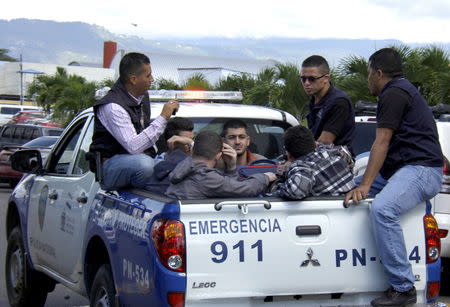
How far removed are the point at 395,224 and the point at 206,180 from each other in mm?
1091

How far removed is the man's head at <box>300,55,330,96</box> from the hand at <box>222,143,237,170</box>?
1120 millimetres

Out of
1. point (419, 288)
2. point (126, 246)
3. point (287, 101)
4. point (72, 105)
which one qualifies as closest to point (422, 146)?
point (419, 288)

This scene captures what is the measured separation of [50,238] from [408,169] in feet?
9.72

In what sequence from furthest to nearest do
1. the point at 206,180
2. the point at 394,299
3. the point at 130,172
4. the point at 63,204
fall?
the point at 63,204 < the point at 130,172 < the point at 206,180 < the point at 394,299

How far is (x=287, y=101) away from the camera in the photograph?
68.5ft

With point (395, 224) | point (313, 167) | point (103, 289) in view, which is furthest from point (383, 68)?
point (103, 289)

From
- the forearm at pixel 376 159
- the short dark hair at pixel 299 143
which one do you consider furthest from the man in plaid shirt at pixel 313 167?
the forearm at pixel 376 159

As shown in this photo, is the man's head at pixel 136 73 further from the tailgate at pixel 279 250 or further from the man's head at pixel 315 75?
the tailgate at pixel 279 250

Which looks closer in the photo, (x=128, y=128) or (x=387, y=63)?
(x=387, y=63)

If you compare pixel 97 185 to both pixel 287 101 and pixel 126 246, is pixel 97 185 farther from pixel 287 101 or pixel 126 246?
pixel 287 101

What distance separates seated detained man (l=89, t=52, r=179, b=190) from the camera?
533 cm

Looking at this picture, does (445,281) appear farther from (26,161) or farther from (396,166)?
(26,161)

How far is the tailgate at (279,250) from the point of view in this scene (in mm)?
4336

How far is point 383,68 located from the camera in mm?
5406
